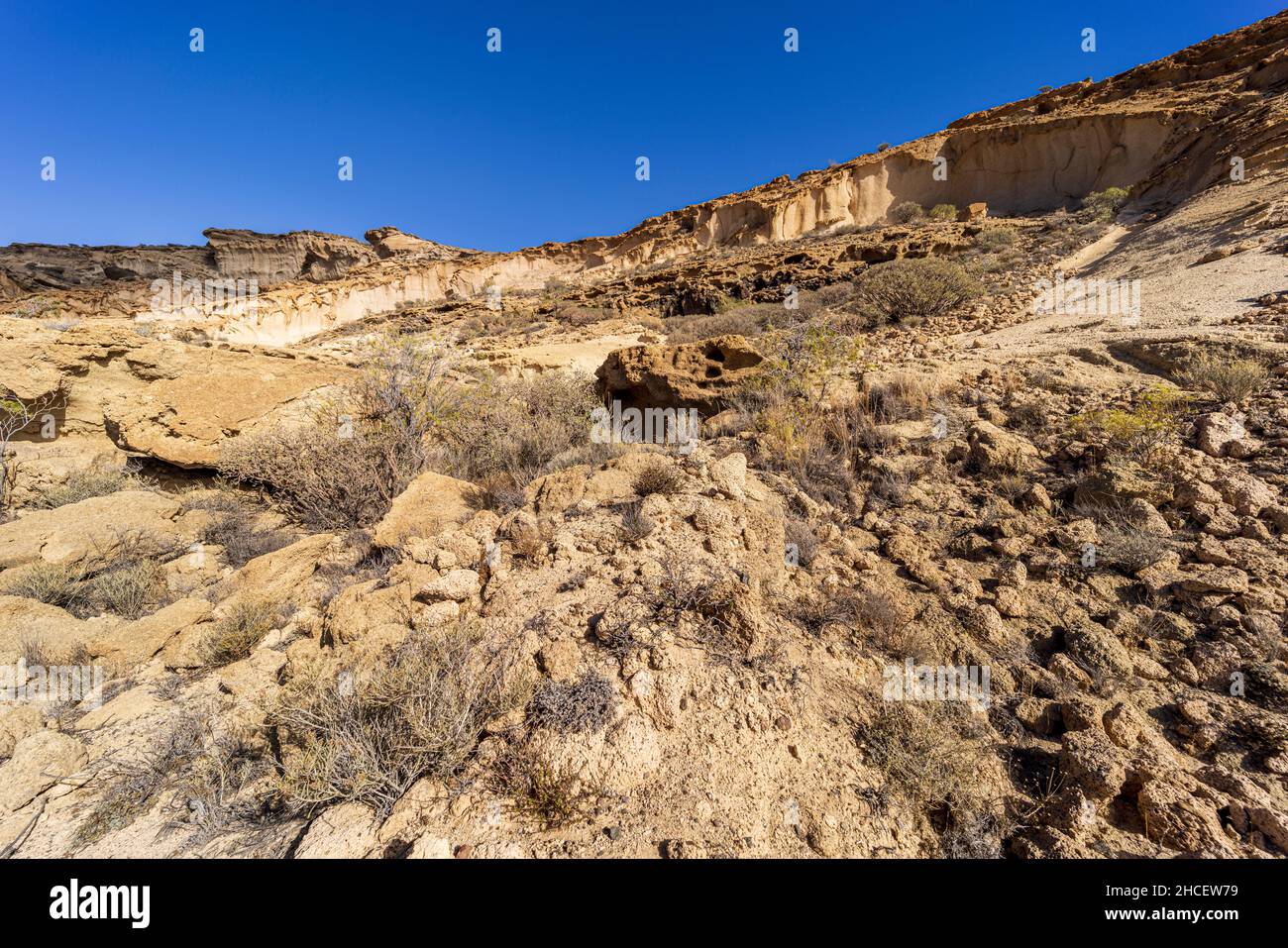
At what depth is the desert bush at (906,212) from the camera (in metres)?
20.0

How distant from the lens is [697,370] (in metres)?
5.86

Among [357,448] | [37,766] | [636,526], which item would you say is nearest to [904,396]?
[636,526]

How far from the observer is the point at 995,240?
44.4 ft

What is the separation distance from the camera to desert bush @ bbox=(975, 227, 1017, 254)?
13128mm

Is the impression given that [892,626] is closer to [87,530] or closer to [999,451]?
[999,451]

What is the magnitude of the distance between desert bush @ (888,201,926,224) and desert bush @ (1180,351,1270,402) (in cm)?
1951

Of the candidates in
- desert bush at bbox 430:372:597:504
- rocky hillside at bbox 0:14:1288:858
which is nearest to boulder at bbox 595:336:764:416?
rocky hillside at bbox 0:14:1288:858

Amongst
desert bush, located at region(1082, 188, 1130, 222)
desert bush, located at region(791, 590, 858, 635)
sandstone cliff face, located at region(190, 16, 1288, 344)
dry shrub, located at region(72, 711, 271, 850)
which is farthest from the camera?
sandstone cliff face, located at region(190, 16, 1288, 344)

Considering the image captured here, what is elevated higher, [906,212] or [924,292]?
[906,212]

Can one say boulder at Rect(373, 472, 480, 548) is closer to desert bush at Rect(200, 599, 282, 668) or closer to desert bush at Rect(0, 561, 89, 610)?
desert bush at Rect(200, 599, 282, 668)

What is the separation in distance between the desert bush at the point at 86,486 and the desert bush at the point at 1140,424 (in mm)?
8100

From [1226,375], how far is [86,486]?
952 cm

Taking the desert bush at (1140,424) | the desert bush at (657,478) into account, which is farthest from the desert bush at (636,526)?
the desert bush at (1140,424)
